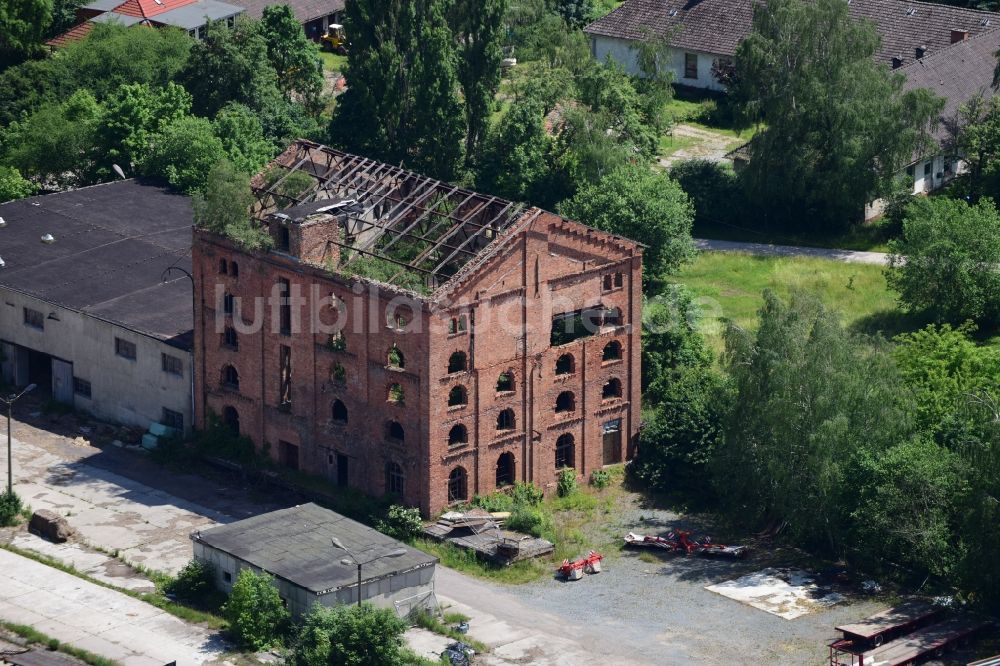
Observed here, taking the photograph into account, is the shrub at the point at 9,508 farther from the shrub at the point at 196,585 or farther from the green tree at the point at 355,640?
the green tree at the point at 355,640

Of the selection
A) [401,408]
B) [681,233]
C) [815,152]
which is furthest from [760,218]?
[401,408]

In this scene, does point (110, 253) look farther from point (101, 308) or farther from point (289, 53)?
point (289, 53)

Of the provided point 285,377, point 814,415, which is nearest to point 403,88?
point 285,377

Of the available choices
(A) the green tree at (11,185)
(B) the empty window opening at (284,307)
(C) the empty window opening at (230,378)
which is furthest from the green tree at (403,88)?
(B) the empty window opening at (284,307)

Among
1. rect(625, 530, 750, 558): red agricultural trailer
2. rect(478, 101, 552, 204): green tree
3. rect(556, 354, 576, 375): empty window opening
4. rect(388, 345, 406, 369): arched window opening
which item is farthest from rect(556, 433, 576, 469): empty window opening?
rect(478, 101, 552, 204): green tree

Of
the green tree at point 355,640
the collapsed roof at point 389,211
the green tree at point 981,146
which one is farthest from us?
the green tree at point 981,146

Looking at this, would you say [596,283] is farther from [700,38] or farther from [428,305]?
[700,38]
